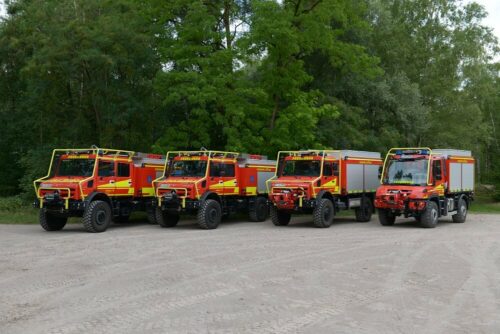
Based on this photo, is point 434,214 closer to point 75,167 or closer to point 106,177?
point 106,177

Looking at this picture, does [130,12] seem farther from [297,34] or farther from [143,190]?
[143,190]

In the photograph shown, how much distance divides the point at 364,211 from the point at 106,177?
34.5 feet

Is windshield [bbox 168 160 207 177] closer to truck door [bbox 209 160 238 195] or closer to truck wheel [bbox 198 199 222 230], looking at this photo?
truck door [bbox 209 160 238 195]

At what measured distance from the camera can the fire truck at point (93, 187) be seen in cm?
1809

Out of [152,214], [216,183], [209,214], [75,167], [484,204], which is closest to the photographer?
[75,167]

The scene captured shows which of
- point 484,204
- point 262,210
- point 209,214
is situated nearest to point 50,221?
point 209,214

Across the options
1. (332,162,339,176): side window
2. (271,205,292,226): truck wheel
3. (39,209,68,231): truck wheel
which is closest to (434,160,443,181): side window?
(332,162,339,176): side window

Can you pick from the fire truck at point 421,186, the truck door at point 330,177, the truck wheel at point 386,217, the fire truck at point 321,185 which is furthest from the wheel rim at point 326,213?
the truck wheel at point 386,217

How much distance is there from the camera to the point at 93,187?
61.3 ft

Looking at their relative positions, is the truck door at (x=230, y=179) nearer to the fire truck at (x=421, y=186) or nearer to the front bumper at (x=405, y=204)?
the fire truck at (x=421, y=186)

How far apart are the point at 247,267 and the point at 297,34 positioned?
16.6 meters

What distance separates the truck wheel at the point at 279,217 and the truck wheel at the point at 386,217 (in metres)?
3.47

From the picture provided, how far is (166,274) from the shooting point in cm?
1067

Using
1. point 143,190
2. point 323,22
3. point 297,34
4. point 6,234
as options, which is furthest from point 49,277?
point 323,22
